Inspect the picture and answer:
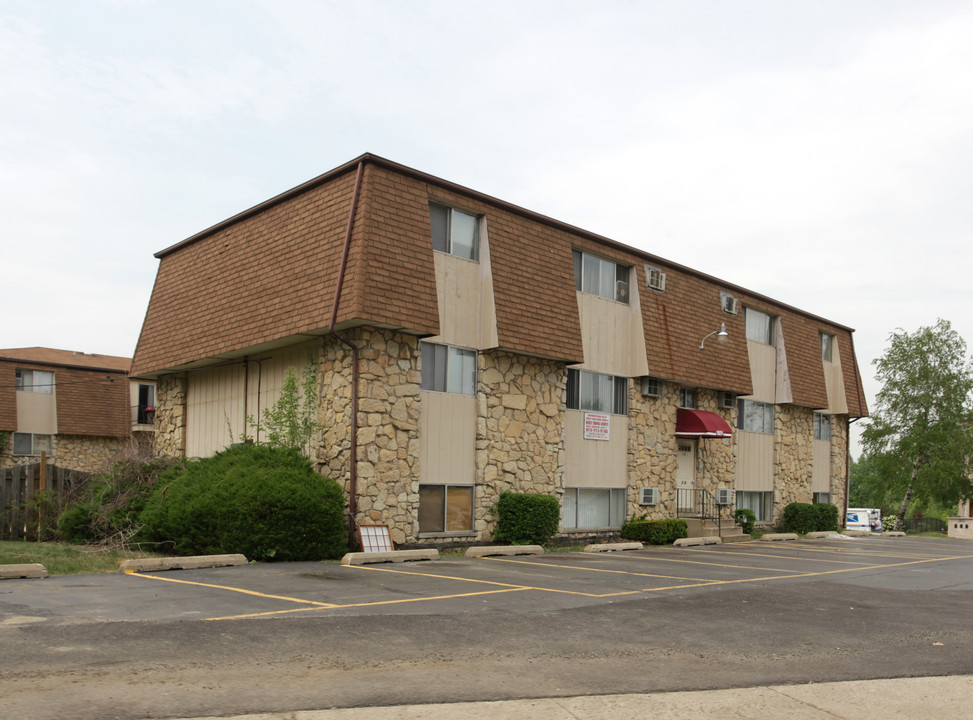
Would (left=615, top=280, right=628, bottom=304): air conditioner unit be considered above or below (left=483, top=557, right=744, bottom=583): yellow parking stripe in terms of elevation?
above

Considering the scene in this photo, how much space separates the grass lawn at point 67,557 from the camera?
12.5 m

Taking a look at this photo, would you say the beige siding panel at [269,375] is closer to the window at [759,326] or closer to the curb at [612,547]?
the curb at [612,547]

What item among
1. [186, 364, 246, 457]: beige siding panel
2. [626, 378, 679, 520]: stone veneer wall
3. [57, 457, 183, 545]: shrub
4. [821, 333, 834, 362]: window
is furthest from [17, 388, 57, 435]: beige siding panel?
[821, 333, 834, 362]: window

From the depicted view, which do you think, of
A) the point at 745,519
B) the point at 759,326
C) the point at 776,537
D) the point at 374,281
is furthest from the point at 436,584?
the point at 759,326

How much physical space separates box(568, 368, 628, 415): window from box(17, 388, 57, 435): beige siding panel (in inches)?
996

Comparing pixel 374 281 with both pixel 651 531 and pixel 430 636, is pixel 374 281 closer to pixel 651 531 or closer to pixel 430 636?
pixel 430 636

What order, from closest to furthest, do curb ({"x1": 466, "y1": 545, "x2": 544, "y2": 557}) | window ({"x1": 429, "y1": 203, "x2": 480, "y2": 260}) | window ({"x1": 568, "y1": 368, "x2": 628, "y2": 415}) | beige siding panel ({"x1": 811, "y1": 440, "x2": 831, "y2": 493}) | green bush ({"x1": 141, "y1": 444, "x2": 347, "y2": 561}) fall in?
green bush ({"x1": 141, "y1": 444, "x2": 347, "y2": 561}) < curb ({"x1": 466, "y1": 545, "x2": 544, "y2": 557}) < window ({"x1": 429, "y1": 203, "x2": 480, "y2": 260}) < window ({"x1": 568, "y1": 368, "x2": 628, "y2": 415}) < beige siding panel ({"x1": 811, "y1": 440, "x2": 831, "y2": 493})

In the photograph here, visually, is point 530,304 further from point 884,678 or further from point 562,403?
point 884,678

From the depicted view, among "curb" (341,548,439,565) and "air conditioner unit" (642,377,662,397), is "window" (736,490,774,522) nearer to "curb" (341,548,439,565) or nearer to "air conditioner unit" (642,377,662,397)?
"air conditioner unit" (642,377,662,397)

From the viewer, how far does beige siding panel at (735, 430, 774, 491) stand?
26.5m

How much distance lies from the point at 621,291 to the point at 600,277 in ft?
2.81

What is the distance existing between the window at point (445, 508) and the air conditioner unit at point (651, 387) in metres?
6.45

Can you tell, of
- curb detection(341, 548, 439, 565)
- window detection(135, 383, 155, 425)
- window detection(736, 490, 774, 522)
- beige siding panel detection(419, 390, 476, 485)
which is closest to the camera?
curb detection(341, 548, 439, 565)

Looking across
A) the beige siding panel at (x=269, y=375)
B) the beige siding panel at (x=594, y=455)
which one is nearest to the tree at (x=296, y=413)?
the beige siding panel at (x=269, y=375)
